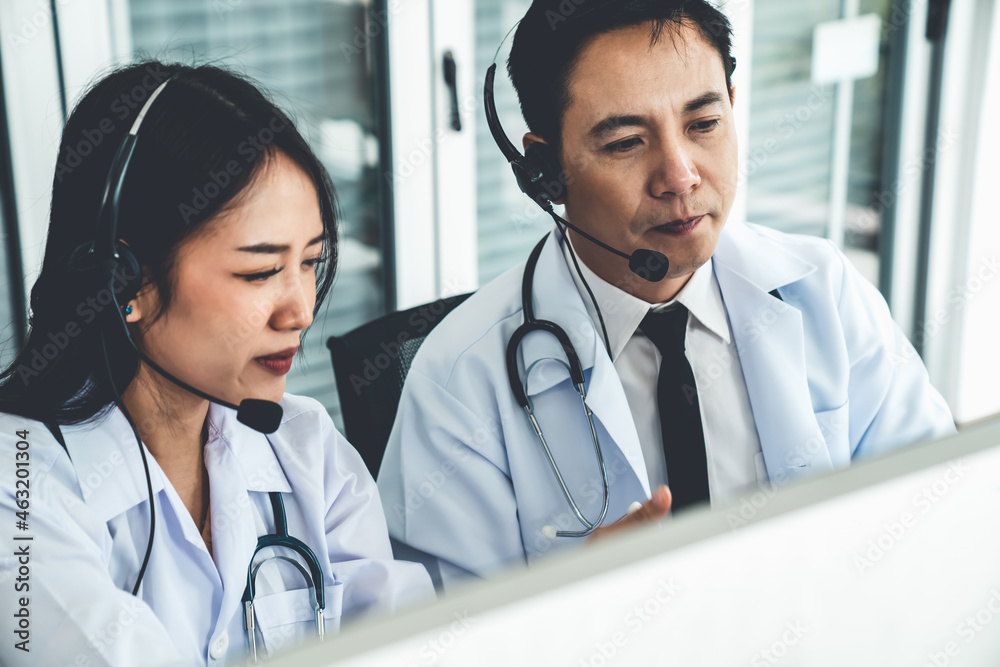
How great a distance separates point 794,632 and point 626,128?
64 cm

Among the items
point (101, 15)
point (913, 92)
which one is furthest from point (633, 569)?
point (913, 92)

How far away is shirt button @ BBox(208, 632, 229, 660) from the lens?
73 centimetres

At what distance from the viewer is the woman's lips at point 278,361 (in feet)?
2.45

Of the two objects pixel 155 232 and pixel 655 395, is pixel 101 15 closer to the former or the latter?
pixel 155 232

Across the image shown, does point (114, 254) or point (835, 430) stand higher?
point (114, 254)

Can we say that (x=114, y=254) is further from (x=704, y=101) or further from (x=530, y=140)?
(x=704, y=101)

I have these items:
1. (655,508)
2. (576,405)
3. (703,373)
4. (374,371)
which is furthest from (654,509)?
(374,371)

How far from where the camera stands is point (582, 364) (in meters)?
0.98

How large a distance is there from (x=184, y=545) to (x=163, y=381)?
157 mm

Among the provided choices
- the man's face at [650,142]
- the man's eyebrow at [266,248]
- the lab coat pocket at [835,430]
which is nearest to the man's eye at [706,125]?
the man's face at [650,142]

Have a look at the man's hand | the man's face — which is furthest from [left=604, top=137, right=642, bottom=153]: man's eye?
the man's hand

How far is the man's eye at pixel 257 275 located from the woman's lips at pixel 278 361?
8 centimetres

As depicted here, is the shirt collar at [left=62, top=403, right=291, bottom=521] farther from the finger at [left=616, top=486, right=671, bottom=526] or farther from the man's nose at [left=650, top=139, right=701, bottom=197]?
the man's nose at [left=650, top=139, right=701, bottom=197]

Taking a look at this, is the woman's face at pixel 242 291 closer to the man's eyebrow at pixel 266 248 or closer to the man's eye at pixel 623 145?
the man's eyebrow at pixel 266 248
